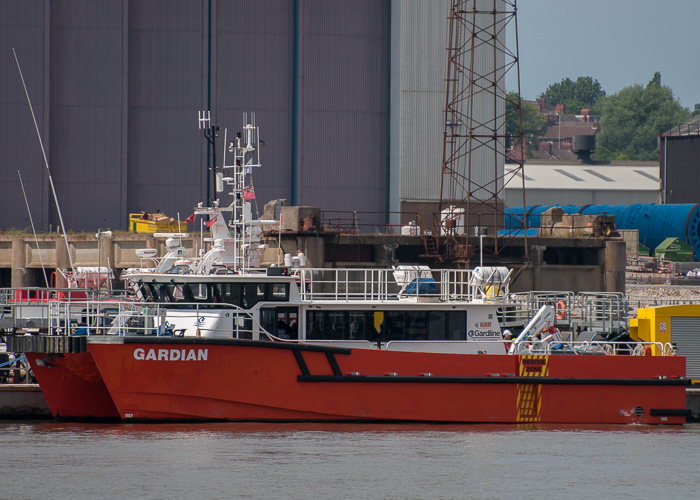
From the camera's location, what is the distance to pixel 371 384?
16.5m

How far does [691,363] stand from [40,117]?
22.8 meters

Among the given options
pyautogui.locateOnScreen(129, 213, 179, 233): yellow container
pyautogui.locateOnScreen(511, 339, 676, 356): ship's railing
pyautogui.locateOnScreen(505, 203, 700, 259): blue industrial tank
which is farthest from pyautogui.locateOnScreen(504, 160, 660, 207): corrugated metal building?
pyautogui.locateOnScreen(511, 339, 676, 356): ship's railing

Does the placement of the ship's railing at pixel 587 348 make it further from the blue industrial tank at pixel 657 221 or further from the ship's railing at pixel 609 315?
the blue industrial tank at pixel 657 221

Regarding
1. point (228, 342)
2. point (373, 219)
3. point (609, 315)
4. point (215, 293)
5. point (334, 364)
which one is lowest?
point (334, 364)

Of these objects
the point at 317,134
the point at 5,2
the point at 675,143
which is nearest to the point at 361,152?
the point at 317,134

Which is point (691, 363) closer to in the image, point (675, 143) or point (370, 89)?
point (370, 89)

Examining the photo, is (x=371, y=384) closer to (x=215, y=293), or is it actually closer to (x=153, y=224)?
(x=215, y=293)

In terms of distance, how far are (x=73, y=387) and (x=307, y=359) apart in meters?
4.14

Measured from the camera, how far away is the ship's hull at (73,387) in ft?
54.2

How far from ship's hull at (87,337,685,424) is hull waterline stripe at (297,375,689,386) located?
17mm

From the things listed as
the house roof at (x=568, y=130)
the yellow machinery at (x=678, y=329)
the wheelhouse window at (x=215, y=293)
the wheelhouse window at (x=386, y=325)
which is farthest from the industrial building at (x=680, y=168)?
the house roof at (x=568, y=130)

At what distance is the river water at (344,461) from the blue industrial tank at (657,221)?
104ft

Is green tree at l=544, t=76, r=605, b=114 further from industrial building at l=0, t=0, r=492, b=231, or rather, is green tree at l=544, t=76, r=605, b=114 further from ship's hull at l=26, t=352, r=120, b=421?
ship's hull at l=26, t=352, r=120, b=421

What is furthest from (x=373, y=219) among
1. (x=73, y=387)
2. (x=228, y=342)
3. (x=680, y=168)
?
(x=680, y=168)
